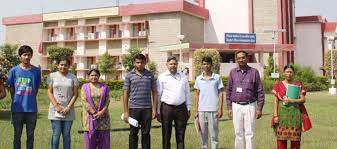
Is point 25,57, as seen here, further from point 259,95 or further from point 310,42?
point 310,42

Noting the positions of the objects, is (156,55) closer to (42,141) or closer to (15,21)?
(15,21)

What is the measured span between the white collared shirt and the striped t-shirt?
10.0 inches

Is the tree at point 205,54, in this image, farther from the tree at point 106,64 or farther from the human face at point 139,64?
the human face at point 139,64

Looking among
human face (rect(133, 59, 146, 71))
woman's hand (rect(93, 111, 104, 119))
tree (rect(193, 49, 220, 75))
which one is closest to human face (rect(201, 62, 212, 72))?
human face (rect(133, 59, 146, 71))

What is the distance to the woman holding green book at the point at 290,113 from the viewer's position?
6.34 metres

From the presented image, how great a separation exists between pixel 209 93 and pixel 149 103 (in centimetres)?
96

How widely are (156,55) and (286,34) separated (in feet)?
44.6

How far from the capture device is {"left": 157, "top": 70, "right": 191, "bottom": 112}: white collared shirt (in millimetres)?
6629

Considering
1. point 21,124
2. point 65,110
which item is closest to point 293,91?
point 65,110

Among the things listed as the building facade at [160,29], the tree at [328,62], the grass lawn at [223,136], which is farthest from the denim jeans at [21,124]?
the tree at [328,62]

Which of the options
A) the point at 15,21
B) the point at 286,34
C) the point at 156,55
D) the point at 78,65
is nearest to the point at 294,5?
the point at 286,34

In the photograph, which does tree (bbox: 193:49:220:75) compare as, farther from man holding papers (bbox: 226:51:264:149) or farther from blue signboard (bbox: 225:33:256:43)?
man holding papers (bbox: 226:51:264:149)

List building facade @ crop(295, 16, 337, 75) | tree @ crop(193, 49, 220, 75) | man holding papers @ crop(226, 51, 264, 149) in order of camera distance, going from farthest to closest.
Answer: building facade @ crop(295, 16, 337, 75) → tree @ crop(193, 49, 220, 75) → man holding papers @ crop(226, 51, 264, 149)

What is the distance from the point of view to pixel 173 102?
6609 millimetres
